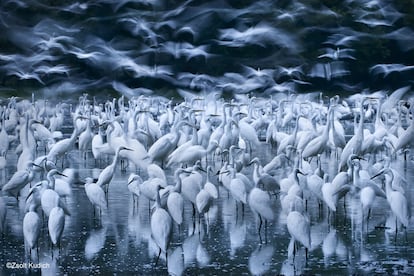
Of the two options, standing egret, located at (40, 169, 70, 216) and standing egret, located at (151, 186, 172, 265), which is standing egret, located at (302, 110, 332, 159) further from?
standing egret, located at (151, 186, 172, 265)

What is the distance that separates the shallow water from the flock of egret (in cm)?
9

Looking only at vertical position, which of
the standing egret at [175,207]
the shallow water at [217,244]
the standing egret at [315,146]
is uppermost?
the standing egret at [315,146]

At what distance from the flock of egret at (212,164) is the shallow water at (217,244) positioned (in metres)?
0.09

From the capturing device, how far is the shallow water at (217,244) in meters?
5.78

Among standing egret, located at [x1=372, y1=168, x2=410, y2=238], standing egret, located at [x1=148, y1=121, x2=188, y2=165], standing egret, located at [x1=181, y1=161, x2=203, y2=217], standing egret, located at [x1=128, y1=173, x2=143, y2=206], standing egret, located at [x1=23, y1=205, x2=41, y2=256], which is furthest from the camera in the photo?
standing egret, located at [x1=148, y1=121, x2=188, y2=165]

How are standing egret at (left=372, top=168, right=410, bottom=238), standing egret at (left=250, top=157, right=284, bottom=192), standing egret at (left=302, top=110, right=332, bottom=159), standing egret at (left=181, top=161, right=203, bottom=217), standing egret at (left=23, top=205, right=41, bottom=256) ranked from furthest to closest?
standing egret at (left=302, top=110, right=332, bottom=159)
standing egret at (left=250, top=157, right=284, bottom=192)
standing egret at (left=181, top=161, right=203, bottom=217)
standing egret at (left=372, top=168, right=410, bottom=238)
standing egret at (left=23, top=205, right=41, bottom=256)

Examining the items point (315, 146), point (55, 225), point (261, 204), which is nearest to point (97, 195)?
point (55, 225)

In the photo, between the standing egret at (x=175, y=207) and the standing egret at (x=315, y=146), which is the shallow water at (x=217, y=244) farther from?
the standing egret at (x=315, y=146)

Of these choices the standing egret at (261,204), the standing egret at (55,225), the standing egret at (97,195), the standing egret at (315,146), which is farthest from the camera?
A: the standing egret at (315,146)

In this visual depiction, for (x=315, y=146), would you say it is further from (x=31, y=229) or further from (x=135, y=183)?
(x=31, y=229)

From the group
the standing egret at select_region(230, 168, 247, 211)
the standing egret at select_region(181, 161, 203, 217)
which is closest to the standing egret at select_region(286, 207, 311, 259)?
the standing egret at select_region(230, 168, 247, 211)

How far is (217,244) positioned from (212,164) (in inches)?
151

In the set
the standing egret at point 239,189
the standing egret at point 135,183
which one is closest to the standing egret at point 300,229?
the standing egret at point 239,189

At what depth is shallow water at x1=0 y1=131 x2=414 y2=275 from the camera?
19.0ft
